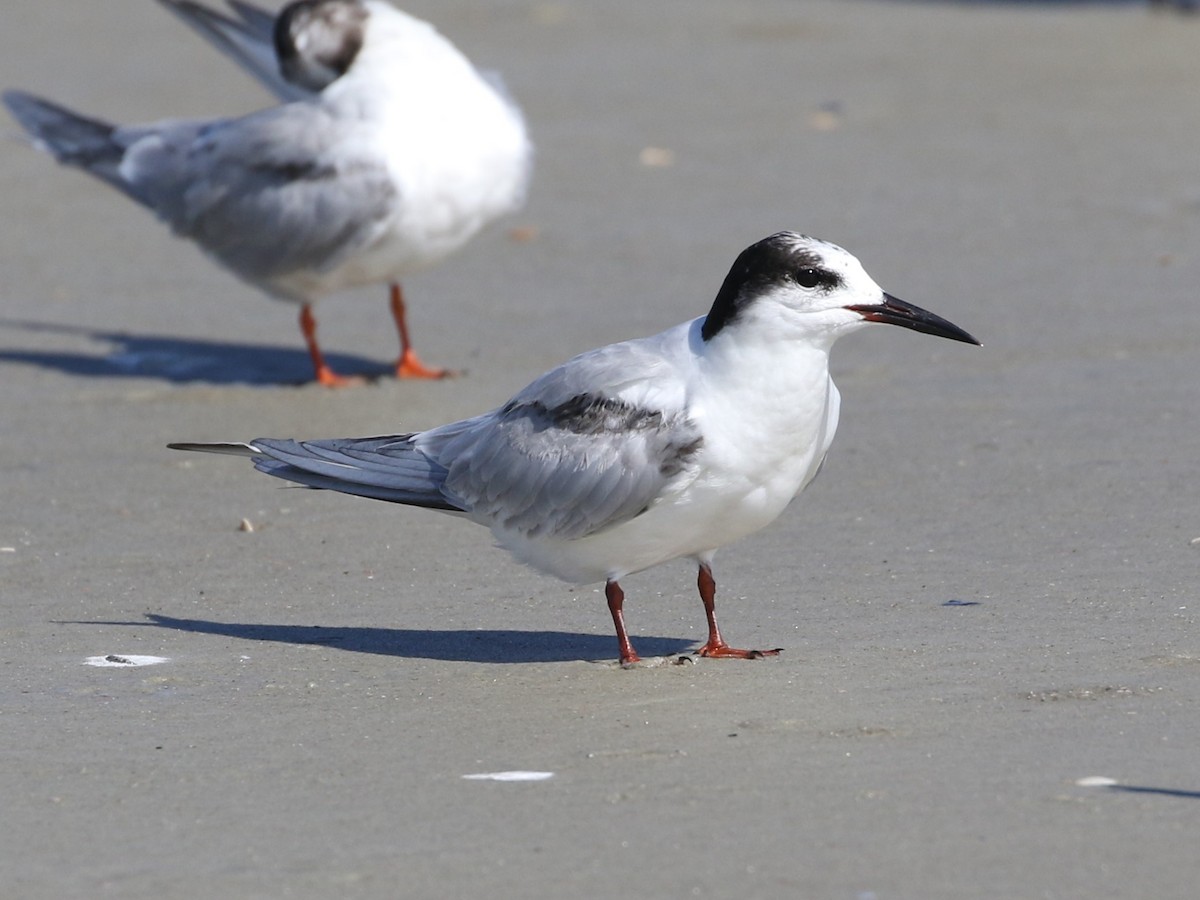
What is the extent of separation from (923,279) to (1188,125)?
8.25ft

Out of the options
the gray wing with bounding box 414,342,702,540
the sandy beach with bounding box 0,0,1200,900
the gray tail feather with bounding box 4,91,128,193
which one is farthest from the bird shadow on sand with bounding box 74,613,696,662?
the gray tail feather with bounding box 4,91,128,193

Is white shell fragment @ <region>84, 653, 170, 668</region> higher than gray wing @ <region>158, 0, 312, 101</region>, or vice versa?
gray wing @ <region>158, 0, 312, 101</region>

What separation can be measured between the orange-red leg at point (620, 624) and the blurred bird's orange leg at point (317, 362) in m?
3.00

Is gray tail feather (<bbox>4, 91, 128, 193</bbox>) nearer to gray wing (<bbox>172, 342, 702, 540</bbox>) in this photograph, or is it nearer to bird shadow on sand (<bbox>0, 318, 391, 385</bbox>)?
bird shadow on sand (<bbox>0, 318, 391, 385</bbox>)

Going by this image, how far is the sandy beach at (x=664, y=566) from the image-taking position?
120 inches

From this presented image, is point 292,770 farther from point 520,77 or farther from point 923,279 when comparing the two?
point 520,77

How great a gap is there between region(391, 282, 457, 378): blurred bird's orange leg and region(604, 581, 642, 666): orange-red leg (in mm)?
2829

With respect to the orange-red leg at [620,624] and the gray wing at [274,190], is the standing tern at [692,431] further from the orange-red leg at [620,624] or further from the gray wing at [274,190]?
the gray wing at [274,190]

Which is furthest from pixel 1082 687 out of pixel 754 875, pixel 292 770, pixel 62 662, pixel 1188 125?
pixel 1188 125

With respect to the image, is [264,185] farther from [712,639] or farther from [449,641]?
[712,639]

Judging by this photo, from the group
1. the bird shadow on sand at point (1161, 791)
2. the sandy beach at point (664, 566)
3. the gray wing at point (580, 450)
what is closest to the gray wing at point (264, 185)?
the sandy beach at point (664, 566)

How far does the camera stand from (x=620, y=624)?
13.4 ft

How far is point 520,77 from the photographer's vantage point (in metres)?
10.6

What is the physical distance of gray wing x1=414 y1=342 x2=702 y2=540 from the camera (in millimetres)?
3969
